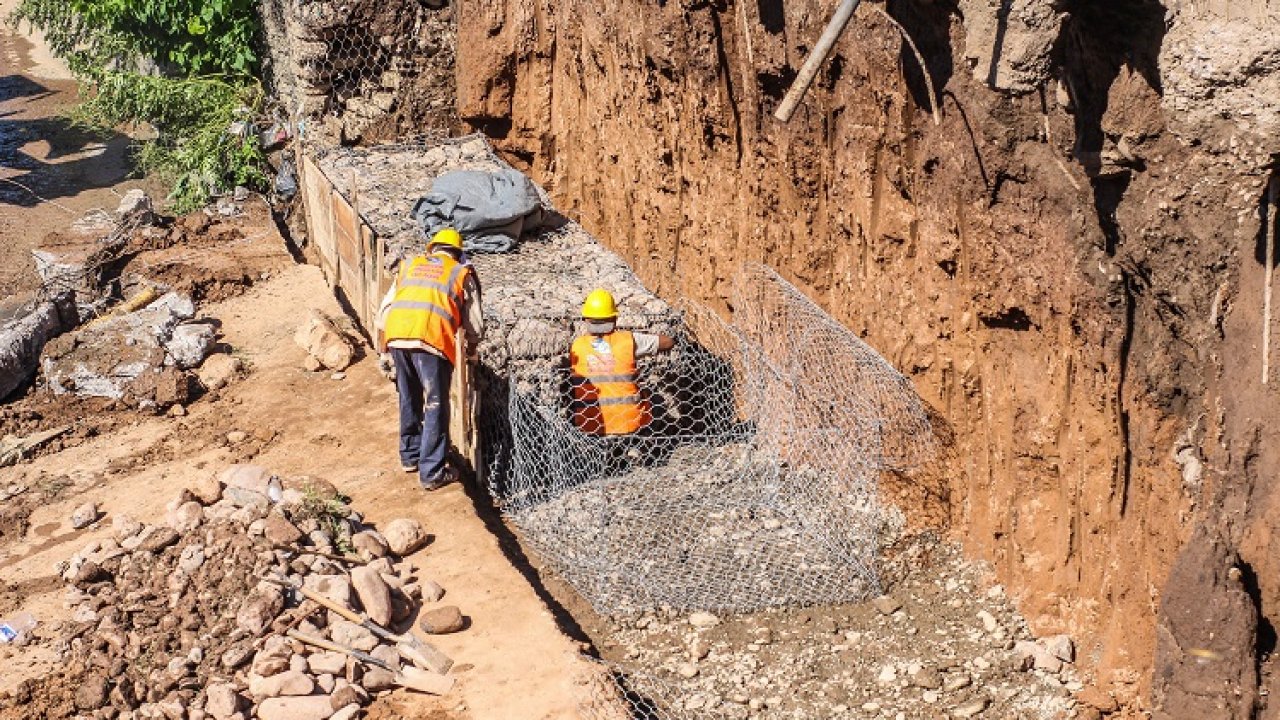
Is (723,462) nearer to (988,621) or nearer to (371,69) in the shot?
(988,621)

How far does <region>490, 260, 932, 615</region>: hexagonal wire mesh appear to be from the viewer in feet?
25.0

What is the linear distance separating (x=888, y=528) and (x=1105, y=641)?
4.99ft

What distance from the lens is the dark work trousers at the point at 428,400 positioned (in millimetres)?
8375

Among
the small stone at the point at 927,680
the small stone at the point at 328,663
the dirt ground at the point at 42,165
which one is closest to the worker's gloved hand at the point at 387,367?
the small stone at the point at 328,663

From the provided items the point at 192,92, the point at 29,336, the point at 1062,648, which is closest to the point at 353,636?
the point at 1062,648

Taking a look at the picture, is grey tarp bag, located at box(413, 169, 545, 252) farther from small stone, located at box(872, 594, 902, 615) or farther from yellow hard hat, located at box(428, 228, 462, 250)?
small stone, located at box(872, 594, 902, 615)

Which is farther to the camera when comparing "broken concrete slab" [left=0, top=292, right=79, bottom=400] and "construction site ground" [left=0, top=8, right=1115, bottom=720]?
"broken concrete slab" [left=0, top=292, right=79, bottom=400]

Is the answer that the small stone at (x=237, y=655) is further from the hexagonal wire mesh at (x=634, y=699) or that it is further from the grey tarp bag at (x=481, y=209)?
the grey tarp bag at (x=481, y=209)

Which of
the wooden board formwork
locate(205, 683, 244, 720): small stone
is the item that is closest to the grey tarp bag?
the wooden board formwork

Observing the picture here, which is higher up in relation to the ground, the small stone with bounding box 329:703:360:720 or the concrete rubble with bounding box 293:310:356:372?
the concrete rubble with bounding box 293:310:356:372

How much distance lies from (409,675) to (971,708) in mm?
2719

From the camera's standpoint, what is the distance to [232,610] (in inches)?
274

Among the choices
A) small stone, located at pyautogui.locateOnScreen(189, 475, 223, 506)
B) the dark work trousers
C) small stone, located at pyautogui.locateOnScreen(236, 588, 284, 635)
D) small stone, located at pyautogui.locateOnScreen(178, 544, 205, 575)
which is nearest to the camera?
small stone, located at pyautogui.locateOnScreen(236, 588, 284, 635)

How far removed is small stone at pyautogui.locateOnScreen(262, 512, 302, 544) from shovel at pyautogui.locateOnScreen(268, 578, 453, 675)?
14.9 inches
